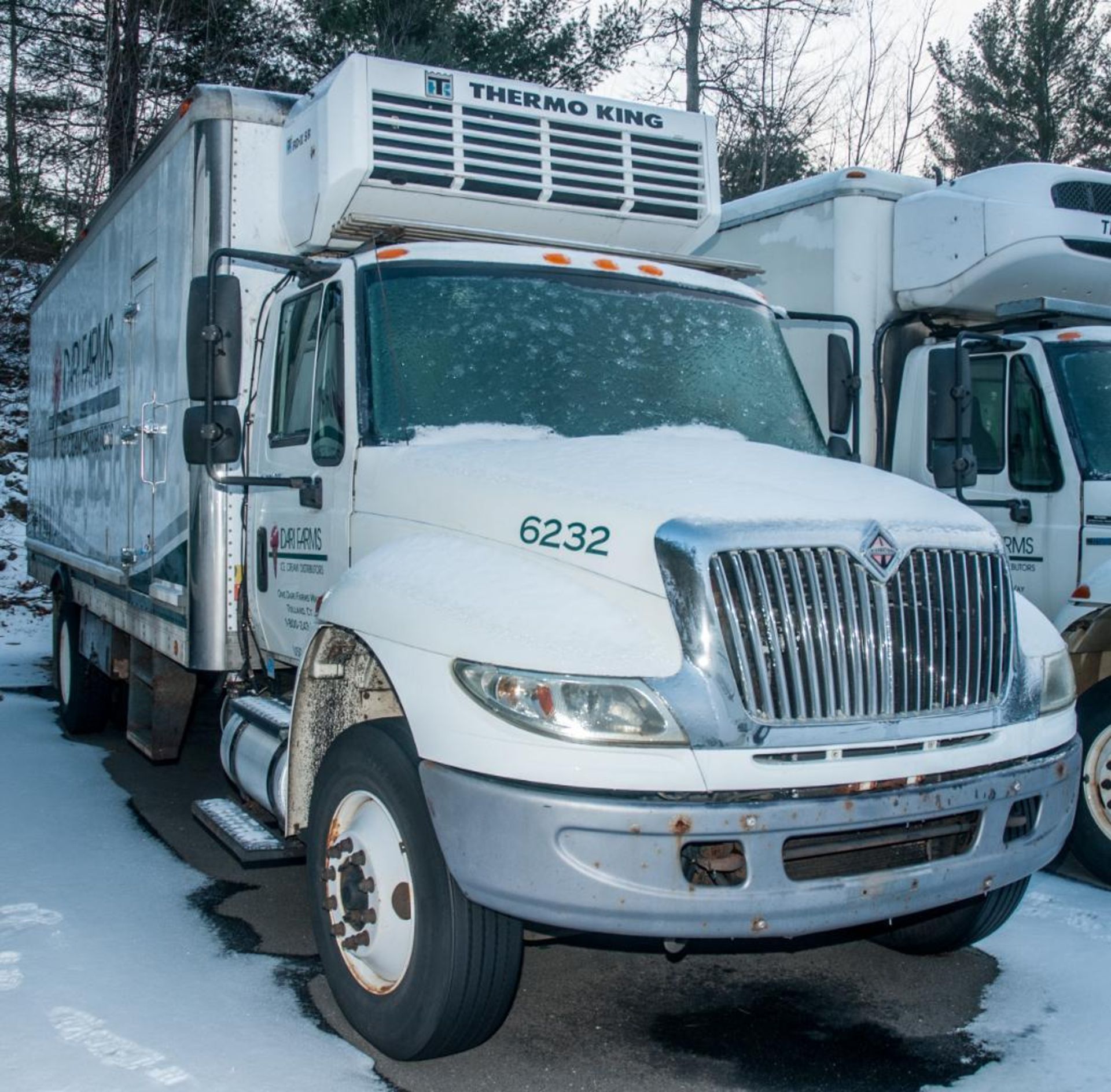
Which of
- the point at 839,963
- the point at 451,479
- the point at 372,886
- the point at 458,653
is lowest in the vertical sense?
the point at 839,963

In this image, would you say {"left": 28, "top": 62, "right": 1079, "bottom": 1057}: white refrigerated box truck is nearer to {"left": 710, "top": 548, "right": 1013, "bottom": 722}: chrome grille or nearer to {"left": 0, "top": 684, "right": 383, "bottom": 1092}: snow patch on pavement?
{"left": 710, "top": 548, "right": 1013, "bottom": 722}: chrome grille

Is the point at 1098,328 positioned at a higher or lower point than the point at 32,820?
higher

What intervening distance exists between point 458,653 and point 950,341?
486cm

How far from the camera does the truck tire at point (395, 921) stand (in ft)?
12.4

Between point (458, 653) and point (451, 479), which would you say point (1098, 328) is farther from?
point (458, 653)

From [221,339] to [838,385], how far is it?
2944 mm

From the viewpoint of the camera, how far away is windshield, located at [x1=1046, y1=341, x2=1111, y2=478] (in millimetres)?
6754

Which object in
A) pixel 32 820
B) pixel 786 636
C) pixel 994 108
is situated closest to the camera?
pixel 786 636

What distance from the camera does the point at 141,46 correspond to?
65.5ft

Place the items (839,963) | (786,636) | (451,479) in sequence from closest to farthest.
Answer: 1. (786,636)
2. (451,479)
3. (839,963)

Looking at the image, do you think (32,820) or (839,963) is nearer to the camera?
(839,963)

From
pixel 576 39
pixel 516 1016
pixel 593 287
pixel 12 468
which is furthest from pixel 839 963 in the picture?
pixel 576 39

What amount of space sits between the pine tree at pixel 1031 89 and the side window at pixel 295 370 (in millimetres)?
29135

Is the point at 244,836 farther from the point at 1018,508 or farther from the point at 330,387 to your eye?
the point at 1018,508
